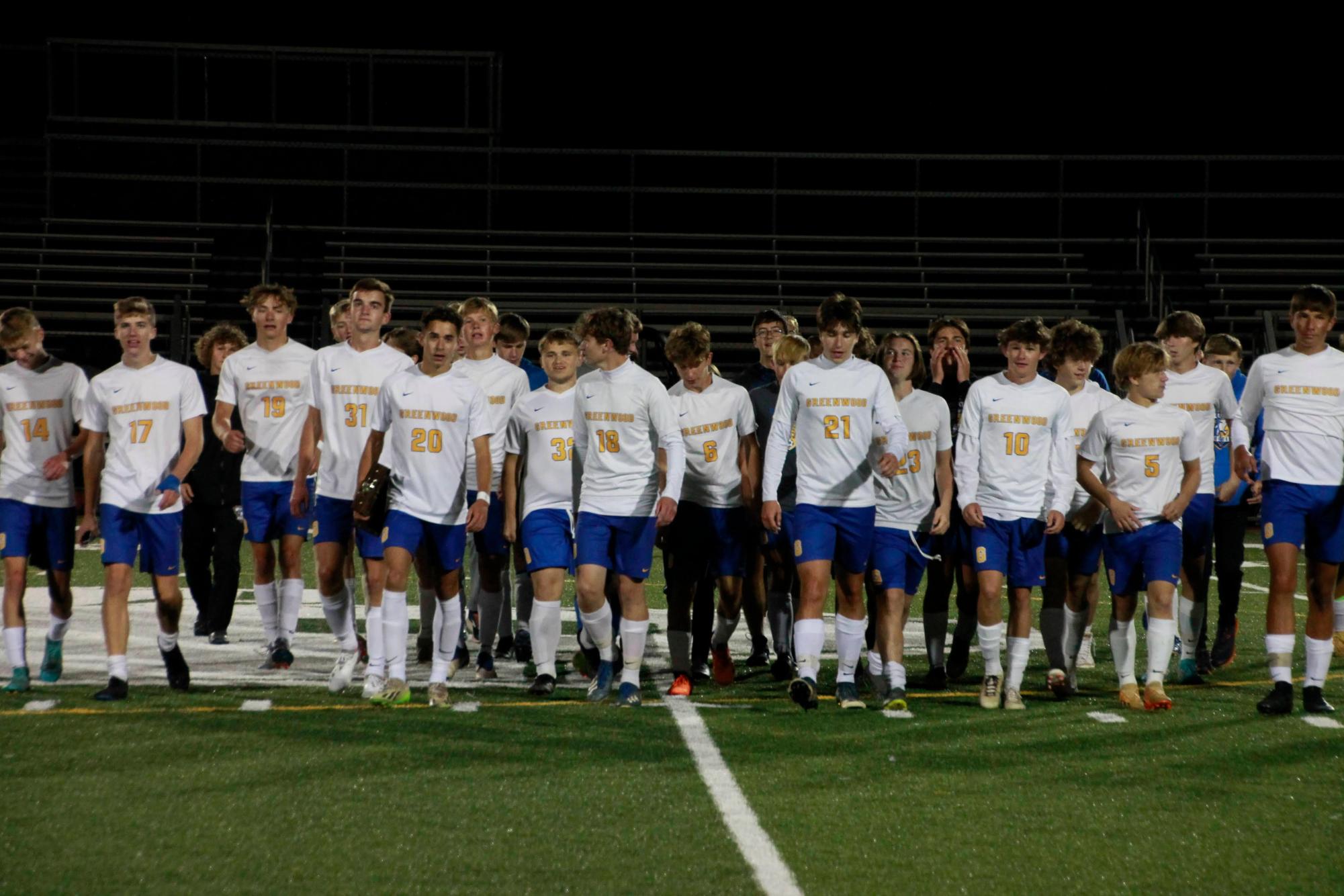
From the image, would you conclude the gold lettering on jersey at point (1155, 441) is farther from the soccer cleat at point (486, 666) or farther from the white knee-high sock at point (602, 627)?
the soccer cleat at point (486, 666)

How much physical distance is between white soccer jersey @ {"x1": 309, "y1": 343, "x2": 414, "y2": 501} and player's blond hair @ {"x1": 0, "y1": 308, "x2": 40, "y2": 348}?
4.57 feet

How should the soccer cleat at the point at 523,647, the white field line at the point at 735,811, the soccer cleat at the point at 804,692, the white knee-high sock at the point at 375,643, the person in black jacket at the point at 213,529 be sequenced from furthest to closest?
the person in black jacket at the point at 213,529 < the soccer cleat at the point at 523,647 < the white knee-high sock at the point at 375,643 < the soccer cleat at the point at 804,692 < the white field line at the point at 735,811

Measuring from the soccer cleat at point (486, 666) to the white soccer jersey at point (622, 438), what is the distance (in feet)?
4.48

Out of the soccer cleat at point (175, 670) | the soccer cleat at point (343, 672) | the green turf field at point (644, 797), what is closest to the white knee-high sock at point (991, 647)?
the green turf field at point (644, 797)

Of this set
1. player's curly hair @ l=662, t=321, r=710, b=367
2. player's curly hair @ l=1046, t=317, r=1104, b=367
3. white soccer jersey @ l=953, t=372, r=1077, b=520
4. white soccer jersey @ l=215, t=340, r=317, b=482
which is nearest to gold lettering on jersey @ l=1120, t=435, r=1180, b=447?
white soccer jersey @ l=953, t=372, r=1077, b=520

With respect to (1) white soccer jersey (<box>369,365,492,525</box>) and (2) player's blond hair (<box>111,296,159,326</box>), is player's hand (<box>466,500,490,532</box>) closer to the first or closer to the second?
(1) white soccer jersey (<box>369,365,492,525</box>)

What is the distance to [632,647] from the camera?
293 inches

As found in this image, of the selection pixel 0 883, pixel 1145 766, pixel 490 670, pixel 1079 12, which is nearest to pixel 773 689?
pixel 490 670

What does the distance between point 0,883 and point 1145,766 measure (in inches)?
160

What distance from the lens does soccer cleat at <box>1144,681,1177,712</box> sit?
7281 mm

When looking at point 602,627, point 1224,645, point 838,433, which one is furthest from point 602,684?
point 1224,645

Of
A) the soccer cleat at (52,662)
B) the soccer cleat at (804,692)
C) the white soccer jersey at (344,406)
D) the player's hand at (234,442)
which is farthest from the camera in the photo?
the player's hand at (234,442)

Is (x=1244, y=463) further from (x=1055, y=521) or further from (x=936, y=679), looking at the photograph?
(x=936, y=679)

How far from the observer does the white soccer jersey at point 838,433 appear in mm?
7262
